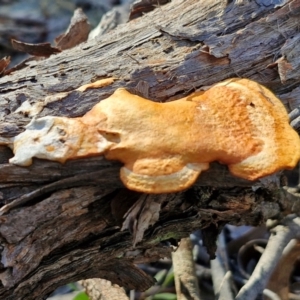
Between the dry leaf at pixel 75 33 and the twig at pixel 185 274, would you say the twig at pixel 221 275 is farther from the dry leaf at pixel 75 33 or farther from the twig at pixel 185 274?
the dry leaf at pixel 75 33

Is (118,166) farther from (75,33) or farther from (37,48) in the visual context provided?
(75,33)

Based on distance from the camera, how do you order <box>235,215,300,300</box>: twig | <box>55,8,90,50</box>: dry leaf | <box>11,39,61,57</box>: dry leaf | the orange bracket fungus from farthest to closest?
<box>55,8,90,50</box>: dry leaf → <box>11,39,61,57</box>: dry leaf → <box>235,215,300,300</box>: twig → the orange bracket fungus

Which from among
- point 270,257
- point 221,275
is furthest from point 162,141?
point 221,275

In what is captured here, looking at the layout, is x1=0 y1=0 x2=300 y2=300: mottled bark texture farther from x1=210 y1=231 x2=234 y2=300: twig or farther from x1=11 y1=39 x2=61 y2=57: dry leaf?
x1=210 y1=231 x2=234 y2=300: twig

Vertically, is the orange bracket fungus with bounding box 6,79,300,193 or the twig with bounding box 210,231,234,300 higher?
the orange bracket fungus with bounding box 6,79,300,193

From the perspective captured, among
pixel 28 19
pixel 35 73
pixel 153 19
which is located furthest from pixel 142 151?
pixel 28 19

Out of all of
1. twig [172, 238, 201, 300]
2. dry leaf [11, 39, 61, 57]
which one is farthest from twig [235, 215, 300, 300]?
dry leaf [11, 39, 61, 57]

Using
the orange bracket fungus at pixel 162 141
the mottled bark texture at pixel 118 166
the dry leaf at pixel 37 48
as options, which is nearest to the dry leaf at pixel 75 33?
the dry leaf at pixel 37 48
